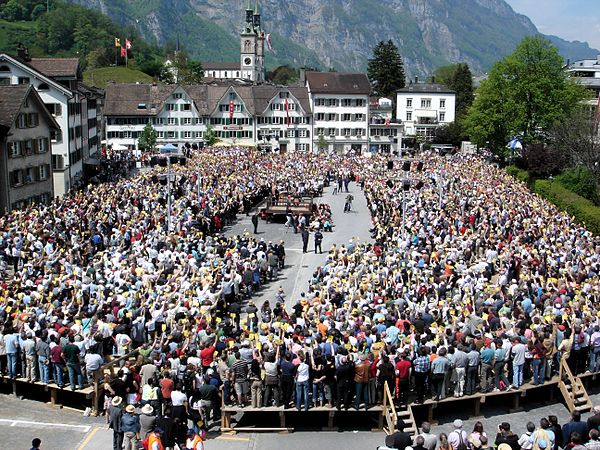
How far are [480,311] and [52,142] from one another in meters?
40.4

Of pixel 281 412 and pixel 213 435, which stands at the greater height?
pixel 281 412

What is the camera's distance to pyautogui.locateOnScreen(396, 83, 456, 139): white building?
351ft

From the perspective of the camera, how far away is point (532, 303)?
2202 centimetres

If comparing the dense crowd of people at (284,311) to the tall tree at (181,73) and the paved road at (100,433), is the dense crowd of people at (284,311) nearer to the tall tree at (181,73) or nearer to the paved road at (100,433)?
the paved road at (100,433)

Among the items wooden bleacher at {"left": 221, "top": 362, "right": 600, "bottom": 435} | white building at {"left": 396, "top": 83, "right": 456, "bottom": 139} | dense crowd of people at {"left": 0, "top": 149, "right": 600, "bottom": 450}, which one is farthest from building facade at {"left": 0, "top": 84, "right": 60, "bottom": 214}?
white building at {"left": 396, "top": 83, "right": 456, "bottom": 139}

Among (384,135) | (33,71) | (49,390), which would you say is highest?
(33,71)

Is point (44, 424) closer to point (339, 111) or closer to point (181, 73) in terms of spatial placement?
point (339, 111)

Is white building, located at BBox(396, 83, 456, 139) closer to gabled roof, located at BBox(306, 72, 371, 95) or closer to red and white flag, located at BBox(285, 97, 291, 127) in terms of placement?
gabled roof, located at BBox(306, 72, 371, 95)

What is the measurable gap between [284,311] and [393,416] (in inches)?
246

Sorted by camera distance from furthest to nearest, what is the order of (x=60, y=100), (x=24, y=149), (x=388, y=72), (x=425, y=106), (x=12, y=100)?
(x=388, y=72), (x=425, y=106), (x=60, y=100), (x=24, y=149), (x=12, y=100)

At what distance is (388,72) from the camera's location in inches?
4808

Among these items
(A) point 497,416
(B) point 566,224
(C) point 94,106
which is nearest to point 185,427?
(A) point 497,416

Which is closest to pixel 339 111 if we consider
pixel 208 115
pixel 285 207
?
pixel 208 115

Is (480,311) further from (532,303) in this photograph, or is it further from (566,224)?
(566,224)
